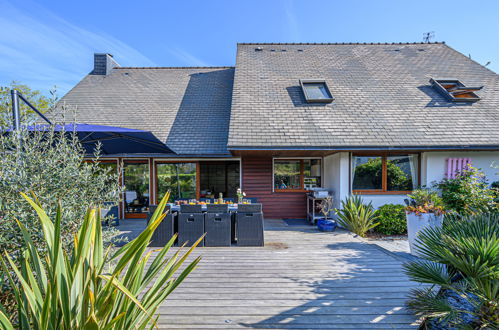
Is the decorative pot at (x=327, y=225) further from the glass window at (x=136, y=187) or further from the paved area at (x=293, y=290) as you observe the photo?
the glass window at (x=136, y=187)

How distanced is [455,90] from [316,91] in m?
5.02

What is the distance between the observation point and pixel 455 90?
834 centimetres

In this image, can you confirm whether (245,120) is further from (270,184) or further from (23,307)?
(23,307)

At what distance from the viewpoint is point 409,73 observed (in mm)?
9508

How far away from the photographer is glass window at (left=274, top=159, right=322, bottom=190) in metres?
8.38

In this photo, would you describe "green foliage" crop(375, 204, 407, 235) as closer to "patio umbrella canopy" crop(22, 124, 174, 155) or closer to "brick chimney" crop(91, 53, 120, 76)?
"patio umbrella canopy" crop(22, 124, 174, 155)

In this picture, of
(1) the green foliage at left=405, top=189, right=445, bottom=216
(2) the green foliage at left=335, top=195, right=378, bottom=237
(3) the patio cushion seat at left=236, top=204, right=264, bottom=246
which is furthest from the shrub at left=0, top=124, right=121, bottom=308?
(2) the green foliage at left=335, top=195, right=378, bottom=237

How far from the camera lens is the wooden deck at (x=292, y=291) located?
262cm

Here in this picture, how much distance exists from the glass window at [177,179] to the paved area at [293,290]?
13.0 feet

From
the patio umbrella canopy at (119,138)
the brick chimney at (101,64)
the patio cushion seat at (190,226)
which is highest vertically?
the brick chimney at (101,64)

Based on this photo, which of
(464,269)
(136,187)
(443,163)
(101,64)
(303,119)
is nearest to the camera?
(464,269)

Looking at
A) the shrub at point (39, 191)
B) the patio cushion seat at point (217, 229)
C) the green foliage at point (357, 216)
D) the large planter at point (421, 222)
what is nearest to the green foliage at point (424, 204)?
the large planter at point (421, 222)

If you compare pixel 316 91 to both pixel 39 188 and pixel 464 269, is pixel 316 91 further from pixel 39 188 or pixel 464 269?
pixel 39 188

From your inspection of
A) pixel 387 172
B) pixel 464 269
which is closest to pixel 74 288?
pixel 464 269
